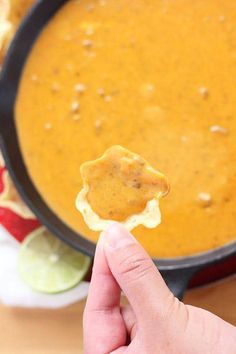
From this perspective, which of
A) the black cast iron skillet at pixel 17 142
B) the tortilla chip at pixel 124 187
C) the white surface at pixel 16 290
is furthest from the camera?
the white surface at pixel 16 290

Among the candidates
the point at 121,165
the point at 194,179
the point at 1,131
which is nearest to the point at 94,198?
the point at 121,165

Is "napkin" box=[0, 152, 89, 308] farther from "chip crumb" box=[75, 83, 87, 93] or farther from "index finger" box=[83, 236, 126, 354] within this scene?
"index finger" box=[83, 236, 126, 354]

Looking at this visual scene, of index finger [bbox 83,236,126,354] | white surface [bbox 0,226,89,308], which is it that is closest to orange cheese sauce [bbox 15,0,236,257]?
white surface [bbox 0,226,89,308]

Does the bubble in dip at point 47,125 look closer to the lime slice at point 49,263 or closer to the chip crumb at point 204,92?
the lime slice at point 49,263

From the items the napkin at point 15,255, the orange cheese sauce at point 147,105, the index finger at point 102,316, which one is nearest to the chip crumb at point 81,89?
the orange cheese sauce at point 147,105

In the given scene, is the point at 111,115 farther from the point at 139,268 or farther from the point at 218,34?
the point at 139,268

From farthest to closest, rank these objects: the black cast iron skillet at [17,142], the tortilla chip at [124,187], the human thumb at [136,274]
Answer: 1. the black cast iron skillet at [17,142]
2. the tortilla chip at [124,187]
3. the human thumb at [136,274]

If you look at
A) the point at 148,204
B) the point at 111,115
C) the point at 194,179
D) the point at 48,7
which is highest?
the point at 48,7
